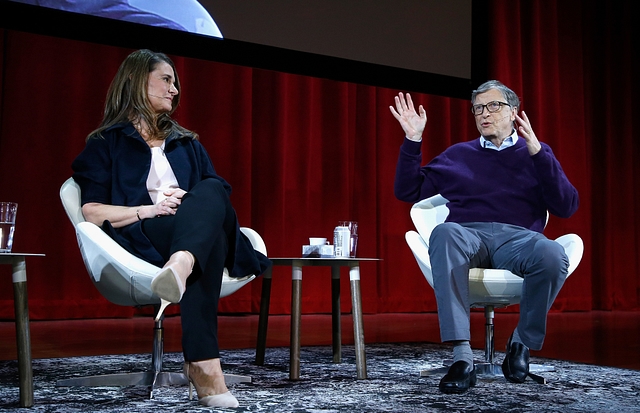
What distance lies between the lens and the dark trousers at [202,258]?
5.23ft

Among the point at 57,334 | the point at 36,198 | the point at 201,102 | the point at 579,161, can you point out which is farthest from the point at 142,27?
the point at 579,161

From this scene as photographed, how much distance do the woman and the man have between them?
1.89 ft

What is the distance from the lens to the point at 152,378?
197cm

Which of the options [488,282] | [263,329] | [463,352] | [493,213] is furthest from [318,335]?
[463,352]

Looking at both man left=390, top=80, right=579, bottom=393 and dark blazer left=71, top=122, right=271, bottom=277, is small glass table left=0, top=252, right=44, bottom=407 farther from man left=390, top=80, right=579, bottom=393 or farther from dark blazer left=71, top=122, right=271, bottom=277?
man left=390, top=80, right=579, bottom=393

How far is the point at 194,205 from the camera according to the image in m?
1.67

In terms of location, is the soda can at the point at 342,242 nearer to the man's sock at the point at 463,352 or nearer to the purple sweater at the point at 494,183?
the purple sweater at the point at 494,183

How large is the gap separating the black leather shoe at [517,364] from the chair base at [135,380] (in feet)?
2.55

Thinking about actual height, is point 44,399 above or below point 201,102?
below

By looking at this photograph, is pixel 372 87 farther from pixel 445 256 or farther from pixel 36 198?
pixel 445 256

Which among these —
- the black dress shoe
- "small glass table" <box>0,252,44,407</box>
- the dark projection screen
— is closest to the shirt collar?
the black dress shoe

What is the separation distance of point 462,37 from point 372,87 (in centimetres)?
85

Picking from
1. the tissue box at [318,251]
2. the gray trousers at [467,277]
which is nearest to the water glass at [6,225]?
the tissue box at [318,251]

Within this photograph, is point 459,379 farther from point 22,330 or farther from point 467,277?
point 22,330
